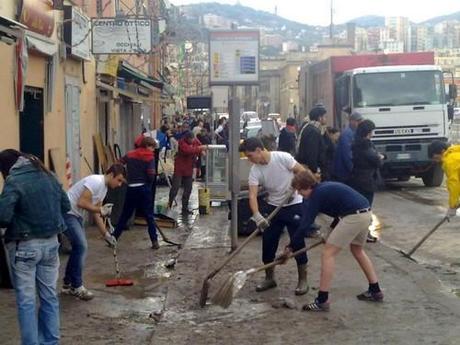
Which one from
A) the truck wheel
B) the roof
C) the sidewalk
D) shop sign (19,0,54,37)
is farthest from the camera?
the truck wheel

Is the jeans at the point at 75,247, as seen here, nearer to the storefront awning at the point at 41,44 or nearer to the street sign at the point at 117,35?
the storefront awning at the point at 41,44

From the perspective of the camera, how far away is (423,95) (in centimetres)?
1961

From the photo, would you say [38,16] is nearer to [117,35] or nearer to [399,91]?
[117,35]

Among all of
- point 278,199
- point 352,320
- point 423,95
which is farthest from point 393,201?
point 352,320

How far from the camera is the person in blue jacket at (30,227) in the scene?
603cm

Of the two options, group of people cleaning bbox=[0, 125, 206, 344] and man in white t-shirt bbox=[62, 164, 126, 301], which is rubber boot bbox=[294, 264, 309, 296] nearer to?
man in white t-shirt bbox=[62, 164, 126, 301]

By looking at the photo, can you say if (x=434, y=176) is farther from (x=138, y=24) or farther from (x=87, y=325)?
(x=87, y=325)

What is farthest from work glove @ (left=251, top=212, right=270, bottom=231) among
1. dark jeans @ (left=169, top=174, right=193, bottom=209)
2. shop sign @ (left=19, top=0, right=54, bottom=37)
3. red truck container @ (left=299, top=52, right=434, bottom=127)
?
red truck container @ (left=299, top=52, right=434, bottom=127)

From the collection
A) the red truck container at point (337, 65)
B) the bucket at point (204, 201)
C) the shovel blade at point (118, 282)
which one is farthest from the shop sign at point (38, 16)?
the red truck container at point (337, 65)

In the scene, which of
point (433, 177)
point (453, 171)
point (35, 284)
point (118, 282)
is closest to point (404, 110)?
point (433, 177)

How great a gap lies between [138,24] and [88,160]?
2.69 meters

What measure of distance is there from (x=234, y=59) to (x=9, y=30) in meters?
4.17

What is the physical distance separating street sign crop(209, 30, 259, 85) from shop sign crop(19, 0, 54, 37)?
2389 mm

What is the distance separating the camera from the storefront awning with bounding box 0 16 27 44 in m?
8.53
